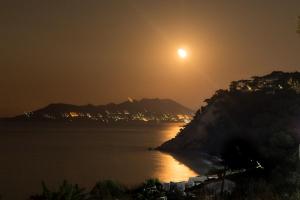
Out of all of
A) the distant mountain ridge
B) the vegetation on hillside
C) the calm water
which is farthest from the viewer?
the distant mountain ridge

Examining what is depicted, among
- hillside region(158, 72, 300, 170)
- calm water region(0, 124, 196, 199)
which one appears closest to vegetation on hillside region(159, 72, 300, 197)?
hillside region(158, 72, 300, 170)

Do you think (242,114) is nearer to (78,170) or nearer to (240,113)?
(240,113)

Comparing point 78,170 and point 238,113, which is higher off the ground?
point 238,113

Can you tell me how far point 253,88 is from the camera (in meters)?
131

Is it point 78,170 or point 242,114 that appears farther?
point 242,114

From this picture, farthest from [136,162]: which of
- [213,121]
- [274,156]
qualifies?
[274,156]

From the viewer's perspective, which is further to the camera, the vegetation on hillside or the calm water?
the vegetation on hillside

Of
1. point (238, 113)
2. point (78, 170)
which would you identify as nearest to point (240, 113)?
point (238, 113)

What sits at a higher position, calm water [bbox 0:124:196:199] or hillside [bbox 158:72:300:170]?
hillside [bbox 158:72:300:170]

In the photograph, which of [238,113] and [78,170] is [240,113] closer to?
[238,113]

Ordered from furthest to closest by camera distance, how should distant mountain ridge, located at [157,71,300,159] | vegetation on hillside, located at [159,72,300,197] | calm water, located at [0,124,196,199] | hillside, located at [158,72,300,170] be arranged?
distant mountain ridge, located at [157,71,300,159]
hillside, located at [158,72,300,170]
vegetation on hillside, located at [159,72,300,197]
calm water, located at [0,124,196,199]

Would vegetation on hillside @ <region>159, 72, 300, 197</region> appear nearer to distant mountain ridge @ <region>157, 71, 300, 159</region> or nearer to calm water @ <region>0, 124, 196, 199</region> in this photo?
distant mountain ridge @ <region>157, 71, 300, 159</region>

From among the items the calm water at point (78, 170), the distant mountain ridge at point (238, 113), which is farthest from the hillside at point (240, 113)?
the calm water at point (78, 170)

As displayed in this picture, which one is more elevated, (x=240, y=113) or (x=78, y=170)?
(x=240, y=113)
